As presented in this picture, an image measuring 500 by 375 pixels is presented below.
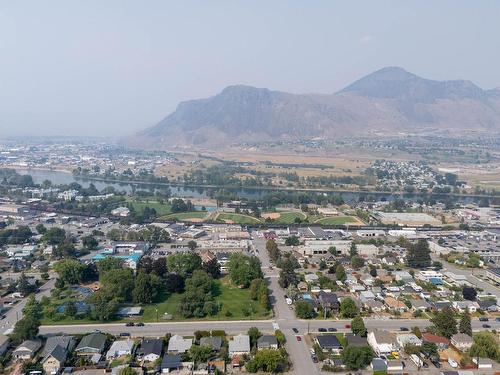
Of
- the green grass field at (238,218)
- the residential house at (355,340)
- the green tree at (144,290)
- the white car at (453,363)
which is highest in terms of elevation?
the green tree at (144,290)

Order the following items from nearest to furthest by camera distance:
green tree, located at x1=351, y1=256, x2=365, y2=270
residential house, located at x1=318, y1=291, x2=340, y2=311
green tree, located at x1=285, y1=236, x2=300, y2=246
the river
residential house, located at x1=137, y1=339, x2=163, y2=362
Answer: residential house, located at x1=137, y1=339, x2=163, y2=362, residential house, located at x1=318, y1=291, x2=340, y2=311, green tree, located at x1=351, y1=256, x2=365, y2=270, green tree, located at x1=285, y1=236, x2=300, y2=246, the river

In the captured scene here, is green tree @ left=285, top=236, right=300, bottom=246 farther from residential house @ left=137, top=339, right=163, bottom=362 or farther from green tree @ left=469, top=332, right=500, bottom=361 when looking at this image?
green tree @ left=469, top=332, right=500, bottom=361

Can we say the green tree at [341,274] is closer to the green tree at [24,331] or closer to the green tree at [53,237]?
the green tree at [24,331]

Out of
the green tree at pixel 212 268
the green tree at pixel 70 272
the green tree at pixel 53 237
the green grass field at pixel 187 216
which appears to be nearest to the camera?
the green tree at pixel 70 272

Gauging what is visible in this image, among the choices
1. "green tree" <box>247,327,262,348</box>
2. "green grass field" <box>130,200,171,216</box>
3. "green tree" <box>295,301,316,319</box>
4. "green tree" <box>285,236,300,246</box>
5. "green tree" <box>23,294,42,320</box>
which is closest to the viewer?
"green tree" <box>247,327,262,348</box>

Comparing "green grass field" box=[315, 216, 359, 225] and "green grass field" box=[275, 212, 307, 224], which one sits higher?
"green grass field" box=[275, 212, 307, 224]

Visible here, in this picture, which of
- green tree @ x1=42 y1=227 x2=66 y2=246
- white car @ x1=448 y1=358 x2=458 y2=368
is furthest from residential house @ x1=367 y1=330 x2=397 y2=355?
green tree @ x1=42 y1=227 x2=66 y2=246

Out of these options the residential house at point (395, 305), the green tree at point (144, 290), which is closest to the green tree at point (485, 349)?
the residential house at point (395, 305)
